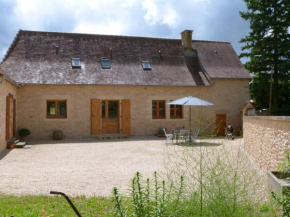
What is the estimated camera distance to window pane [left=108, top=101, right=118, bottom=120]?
1728 cm

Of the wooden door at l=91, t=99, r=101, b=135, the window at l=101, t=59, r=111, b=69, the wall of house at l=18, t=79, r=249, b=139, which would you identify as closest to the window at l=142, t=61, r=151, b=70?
the wall of house at l=18, t=79, r=249, b=139

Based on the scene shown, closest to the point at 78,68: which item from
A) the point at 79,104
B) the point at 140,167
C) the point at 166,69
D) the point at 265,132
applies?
the point at 79,104

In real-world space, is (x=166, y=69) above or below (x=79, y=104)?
above

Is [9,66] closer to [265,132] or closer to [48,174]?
[48,174]

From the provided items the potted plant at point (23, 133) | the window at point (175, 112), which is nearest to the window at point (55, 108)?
the potted plant at point (23, 133)

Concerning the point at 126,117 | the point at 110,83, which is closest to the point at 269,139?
the point at 126,117

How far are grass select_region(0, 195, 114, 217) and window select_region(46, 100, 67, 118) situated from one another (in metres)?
11.2

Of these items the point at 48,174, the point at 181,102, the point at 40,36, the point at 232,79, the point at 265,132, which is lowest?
the point at 48,174

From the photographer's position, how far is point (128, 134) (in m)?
17.2

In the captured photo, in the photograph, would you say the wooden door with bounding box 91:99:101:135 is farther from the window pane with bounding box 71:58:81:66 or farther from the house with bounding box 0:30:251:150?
the window pane with bounding box 71:58:81:66

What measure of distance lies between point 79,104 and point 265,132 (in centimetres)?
1091

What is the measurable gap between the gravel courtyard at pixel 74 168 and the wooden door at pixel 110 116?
4502 mm

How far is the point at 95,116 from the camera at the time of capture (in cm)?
1670

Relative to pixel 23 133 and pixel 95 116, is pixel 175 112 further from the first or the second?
pixel 23 133
